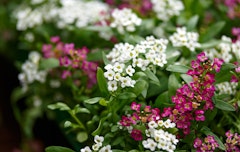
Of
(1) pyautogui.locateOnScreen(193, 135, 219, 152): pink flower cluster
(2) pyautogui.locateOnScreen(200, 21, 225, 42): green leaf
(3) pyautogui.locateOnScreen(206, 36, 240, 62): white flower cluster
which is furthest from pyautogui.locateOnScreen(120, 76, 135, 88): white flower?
(2) pyautogui.locateOnScreen(200, 21, 225, 42): green leaf

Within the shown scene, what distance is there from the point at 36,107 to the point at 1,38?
0.51 m

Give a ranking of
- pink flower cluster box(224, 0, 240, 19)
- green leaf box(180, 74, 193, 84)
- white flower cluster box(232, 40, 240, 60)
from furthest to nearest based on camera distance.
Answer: pink flower cluster box(224, 0, 240, 19), white flower cluster box(232, 40, 240, 60), green leaf box(180, 74, 193, 84)

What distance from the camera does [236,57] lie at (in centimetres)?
144

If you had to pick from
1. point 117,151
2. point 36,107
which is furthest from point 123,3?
point 117,151

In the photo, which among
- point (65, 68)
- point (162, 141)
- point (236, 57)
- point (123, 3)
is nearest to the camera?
point (162, 141)

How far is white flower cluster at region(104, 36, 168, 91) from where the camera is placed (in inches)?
47.5

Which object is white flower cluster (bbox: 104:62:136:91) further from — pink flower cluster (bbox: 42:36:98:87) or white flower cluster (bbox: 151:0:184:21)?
white flower cluster (bbox: 151:0:184:21)

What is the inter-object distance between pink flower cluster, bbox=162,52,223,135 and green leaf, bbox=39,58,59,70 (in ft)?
1.74

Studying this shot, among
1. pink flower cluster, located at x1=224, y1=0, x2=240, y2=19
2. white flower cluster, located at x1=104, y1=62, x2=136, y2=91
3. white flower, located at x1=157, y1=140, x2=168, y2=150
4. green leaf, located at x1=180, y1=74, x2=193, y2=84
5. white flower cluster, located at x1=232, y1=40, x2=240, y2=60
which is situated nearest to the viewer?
white flower, located at x1=157, y1=140, x2=168, y2=150

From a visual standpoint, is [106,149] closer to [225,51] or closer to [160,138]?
[160,138]

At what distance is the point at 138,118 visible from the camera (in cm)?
119

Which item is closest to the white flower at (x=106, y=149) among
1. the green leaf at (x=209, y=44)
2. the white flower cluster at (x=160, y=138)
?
the white flower cluster at (x=160, y=138)

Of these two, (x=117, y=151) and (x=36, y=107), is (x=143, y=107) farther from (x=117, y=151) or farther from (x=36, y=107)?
(x=36, y=107)

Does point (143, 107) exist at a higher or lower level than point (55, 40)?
lower
